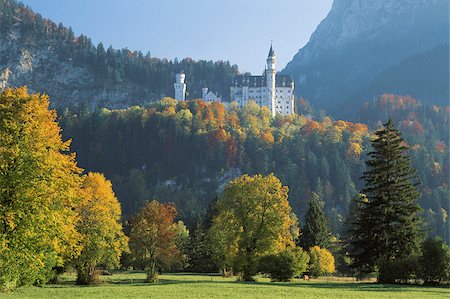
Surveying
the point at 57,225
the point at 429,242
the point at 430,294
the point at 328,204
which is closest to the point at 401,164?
the point at 429,242

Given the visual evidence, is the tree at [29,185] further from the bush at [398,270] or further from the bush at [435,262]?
the bush at [435,262]

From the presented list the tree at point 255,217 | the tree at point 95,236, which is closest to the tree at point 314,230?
the tree at point 255,217

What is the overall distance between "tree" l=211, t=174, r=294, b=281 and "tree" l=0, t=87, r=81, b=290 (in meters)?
23.8

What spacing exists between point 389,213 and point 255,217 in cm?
1278

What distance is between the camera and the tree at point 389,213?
47469 mm

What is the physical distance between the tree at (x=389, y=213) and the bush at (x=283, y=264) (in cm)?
505

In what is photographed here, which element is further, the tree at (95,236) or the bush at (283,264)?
the tree at (95,236)

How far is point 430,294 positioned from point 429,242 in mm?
9125

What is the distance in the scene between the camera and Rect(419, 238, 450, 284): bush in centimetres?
4162

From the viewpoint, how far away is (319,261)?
76625 mm

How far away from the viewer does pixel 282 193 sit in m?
54.6

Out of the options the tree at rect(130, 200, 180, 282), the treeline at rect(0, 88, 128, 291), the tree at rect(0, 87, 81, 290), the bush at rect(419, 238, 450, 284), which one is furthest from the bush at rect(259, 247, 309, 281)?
the tree at rect(0, 87, 81, 290)

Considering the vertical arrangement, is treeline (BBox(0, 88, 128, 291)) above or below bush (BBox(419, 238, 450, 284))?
above

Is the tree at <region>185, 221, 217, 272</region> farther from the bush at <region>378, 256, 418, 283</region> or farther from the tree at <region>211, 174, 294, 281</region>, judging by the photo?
the bush at <region>378, 256, 418, 283</region>
